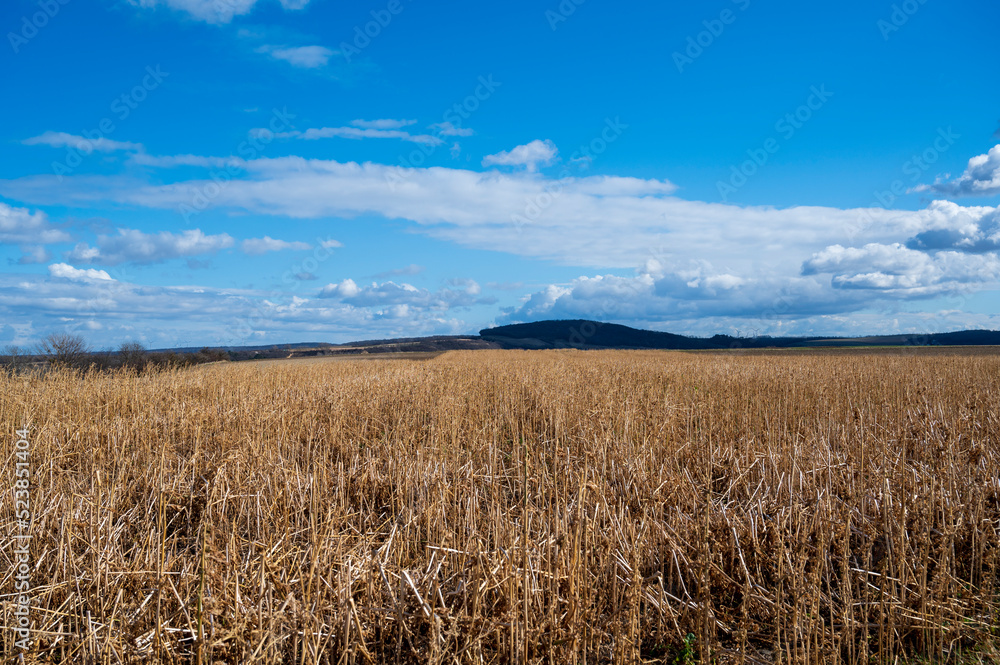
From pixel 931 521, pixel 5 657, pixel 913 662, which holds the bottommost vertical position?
pixel 913 662

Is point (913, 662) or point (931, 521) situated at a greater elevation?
point (931, 521)

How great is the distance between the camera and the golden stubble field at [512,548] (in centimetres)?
275

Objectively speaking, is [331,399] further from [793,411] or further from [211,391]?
[793,411]

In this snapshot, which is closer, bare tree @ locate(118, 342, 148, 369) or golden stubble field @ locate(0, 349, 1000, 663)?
golden stubble field @ locate(0, 349, 1000, 663)

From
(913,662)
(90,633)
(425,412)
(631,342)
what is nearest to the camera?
(90,633)

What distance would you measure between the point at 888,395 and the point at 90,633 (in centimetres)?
1262

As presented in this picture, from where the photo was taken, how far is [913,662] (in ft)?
9.68

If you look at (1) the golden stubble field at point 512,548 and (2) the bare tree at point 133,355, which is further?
(2) the bare tree at point 133,355

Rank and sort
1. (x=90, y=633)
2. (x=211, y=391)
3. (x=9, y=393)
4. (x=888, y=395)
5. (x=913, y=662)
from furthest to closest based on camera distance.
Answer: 1. (x=211, y=391)
2. (x=888, y=395)
3. (x=9, y=393)
4. (x=913, y=662)
5. (x=90, y=633)

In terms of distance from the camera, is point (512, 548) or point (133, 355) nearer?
point (512, 548)

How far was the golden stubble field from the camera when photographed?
9.02ft

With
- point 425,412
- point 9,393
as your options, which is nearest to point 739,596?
point 425,412

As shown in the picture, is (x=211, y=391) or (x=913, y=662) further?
(x=211, y=391)

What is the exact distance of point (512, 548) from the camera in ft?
9.95
